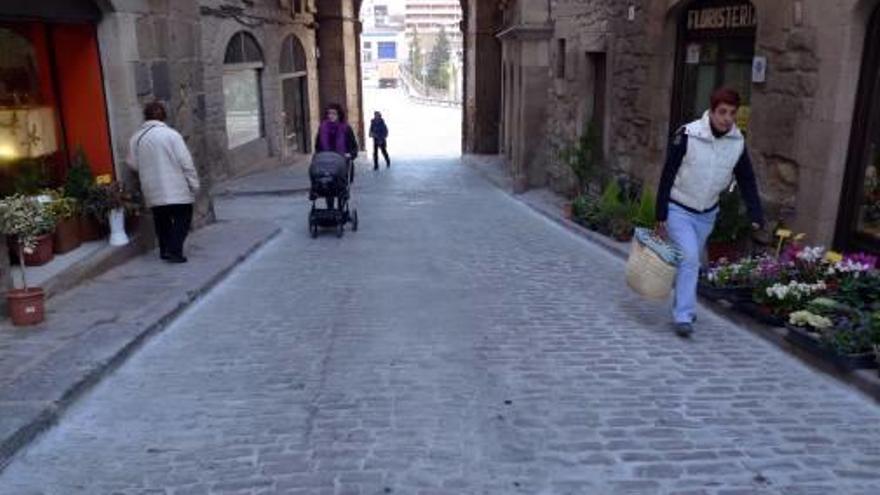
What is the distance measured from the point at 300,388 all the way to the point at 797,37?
494 centimetres

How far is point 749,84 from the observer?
25.5 ft

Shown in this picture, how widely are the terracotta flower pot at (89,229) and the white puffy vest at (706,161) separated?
5.38m

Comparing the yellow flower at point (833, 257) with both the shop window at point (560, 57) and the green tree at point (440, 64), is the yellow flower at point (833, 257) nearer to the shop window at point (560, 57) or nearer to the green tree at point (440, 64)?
the shop window at point (560, 57)

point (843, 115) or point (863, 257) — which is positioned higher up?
point (843, 115)

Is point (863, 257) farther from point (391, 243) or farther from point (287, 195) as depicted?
point (287, 195)

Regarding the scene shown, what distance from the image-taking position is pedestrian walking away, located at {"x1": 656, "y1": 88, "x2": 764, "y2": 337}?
5.29 metres

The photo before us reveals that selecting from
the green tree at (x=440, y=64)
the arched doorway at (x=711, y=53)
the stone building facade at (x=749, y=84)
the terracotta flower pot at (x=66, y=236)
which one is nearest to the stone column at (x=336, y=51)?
the stone building facade at (x=749, y=84)

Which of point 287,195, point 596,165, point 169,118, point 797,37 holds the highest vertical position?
point 797,37

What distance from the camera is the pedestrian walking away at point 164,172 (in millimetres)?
7547

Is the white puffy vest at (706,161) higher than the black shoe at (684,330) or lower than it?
higher

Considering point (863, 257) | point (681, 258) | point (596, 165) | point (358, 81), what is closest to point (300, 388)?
point (681, 258)

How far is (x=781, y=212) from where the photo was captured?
680cm

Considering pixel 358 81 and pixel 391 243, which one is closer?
pixel 391 243

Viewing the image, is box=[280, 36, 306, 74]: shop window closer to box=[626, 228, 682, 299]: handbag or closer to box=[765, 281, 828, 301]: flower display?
box=[626, 228, 682, 299]: handbag
